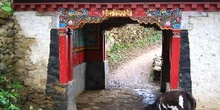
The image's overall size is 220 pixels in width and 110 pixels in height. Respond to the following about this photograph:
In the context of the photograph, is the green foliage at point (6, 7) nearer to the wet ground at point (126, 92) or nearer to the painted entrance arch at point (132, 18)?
the painted entrance arch at point (132, 18)

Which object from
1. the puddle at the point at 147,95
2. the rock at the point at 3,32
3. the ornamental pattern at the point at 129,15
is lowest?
the puddle at the point at 147,95

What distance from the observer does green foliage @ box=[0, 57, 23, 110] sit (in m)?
7.75

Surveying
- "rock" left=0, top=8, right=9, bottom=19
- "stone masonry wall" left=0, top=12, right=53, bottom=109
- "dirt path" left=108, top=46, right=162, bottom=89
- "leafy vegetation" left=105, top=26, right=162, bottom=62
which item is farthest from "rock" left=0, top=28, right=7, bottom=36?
"leafy vegetation" left=105, top=26, right=162, bottom=62

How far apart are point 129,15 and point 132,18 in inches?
4.7

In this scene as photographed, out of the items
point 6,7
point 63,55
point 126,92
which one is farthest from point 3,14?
point 126,92

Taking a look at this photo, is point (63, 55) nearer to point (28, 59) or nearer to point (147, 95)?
point (28, 59)

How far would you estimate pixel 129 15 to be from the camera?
8.81 metres

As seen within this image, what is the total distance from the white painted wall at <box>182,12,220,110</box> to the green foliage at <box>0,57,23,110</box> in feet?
15.5

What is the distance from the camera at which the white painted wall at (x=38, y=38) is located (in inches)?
367

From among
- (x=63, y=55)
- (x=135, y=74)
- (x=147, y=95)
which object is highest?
(x=63, y=55)

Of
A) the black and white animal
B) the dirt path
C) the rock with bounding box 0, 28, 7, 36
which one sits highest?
the rock with bounding box 0, 28, 7, 36

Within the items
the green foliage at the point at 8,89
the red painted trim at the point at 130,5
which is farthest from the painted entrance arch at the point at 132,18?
the green foliage at the point at 8,89

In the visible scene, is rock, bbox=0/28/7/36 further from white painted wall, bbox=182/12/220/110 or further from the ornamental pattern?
white painted wall, bbox=182/12/220/110

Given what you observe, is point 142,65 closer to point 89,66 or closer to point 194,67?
point 89,66
